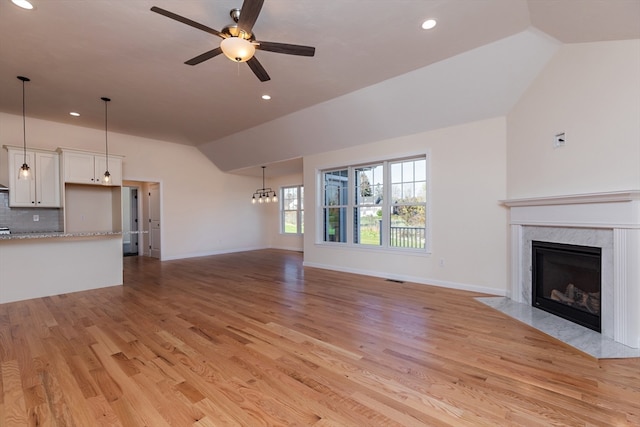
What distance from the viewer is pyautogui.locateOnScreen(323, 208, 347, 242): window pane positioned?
20.7 ft

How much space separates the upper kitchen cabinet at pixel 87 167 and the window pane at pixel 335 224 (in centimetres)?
450

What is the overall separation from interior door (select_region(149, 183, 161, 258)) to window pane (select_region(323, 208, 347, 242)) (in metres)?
4.68

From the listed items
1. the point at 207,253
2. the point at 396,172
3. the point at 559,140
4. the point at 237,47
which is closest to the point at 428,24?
the point at 237,47

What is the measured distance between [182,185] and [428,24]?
7.25m

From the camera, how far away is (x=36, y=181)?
208 inches

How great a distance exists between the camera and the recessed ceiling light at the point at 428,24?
9.47ft

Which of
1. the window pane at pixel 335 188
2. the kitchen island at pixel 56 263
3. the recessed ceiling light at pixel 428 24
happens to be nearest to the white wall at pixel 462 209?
the window pane at pixel 335 188

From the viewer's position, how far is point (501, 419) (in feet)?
5.68

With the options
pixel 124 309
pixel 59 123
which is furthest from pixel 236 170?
pixel 124 309

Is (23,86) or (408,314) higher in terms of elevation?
(23,86)

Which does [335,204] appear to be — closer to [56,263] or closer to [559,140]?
[559,140]

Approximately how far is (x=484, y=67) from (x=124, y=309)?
5.53 meters

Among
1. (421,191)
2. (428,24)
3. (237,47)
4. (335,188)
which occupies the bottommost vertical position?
(421,191)

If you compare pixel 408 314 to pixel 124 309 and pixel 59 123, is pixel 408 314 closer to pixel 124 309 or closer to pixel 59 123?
pixel 124 309
